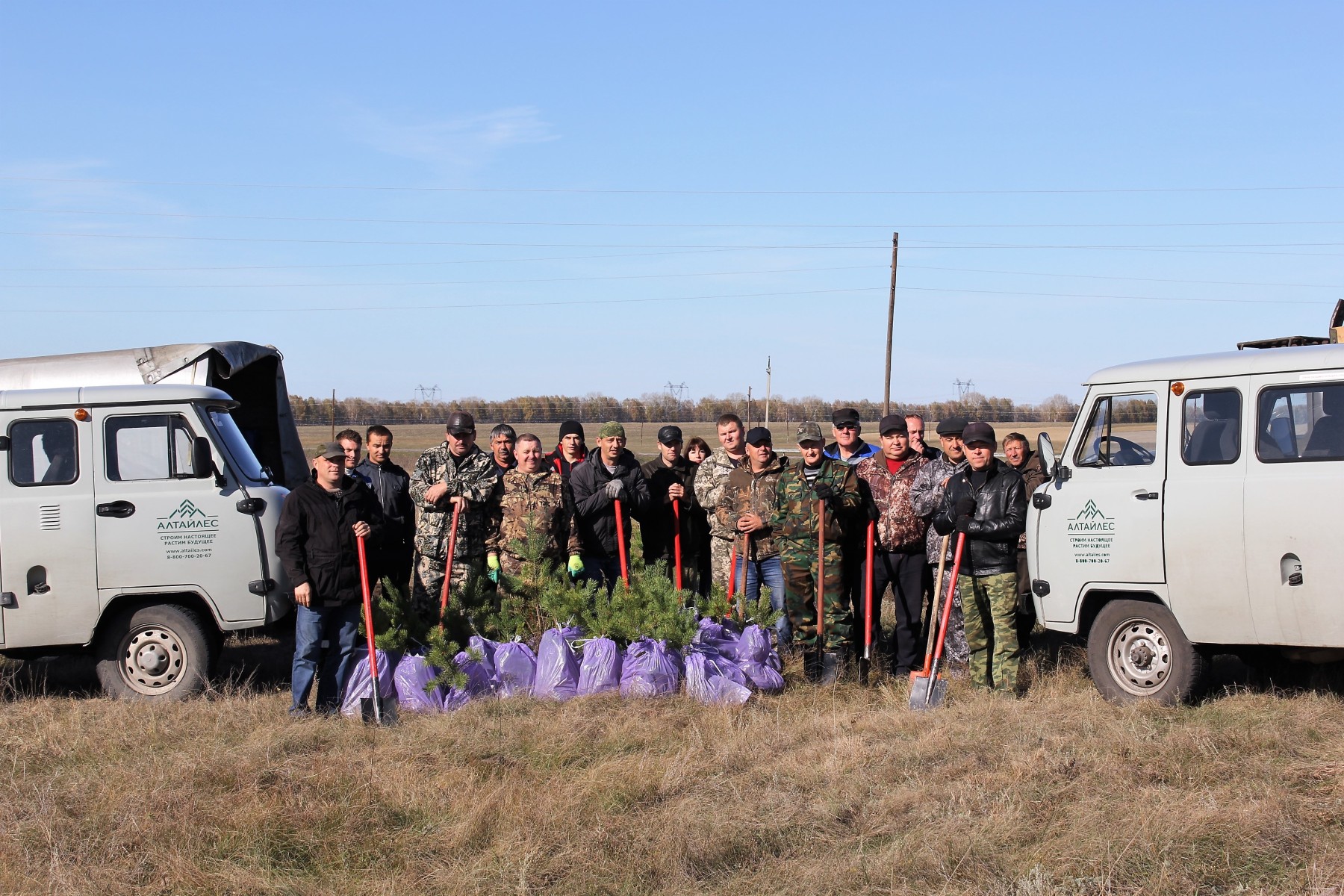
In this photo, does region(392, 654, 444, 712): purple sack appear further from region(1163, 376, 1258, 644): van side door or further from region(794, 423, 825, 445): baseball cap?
region(1163, 376, 1258, 644): van side door

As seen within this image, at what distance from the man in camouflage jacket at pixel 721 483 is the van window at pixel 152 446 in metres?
3.82

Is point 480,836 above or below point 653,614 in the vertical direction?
below

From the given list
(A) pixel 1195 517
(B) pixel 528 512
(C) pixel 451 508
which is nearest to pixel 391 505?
(C) pixel 451 508

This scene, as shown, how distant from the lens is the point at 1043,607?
25.5ft

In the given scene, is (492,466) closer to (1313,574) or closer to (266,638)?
(266,638)

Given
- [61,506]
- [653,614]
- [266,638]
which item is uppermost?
[61,506]

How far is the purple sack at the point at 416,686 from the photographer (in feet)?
24.9

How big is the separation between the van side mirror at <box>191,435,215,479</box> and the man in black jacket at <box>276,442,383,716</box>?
86 centimetres

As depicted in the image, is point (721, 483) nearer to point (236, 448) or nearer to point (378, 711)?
point (378, 711)

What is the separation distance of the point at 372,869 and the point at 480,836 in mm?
540

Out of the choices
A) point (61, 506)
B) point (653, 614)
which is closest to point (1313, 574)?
point (653, 614)

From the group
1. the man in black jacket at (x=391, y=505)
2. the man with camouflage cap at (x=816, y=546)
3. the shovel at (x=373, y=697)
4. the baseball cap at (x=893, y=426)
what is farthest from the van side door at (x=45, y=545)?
the baseball cap at (x=893, y=426)

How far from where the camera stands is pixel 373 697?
24.6 feet

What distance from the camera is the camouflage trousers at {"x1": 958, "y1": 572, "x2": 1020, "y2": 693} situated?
7.96m
